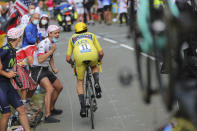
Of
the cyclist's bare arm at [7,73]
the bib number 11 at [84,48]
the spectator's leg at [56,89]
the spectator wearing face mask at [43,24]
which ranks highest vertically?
the spectator wearing face mask at [43,24]

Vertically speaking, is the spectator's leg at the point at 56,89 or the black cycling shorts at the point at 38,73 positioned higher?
the black cycling shorts at the point at 38,73

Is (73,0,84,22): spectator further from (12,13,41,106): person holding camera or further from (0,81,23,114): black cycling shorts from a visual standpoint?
(0,81,23,114): black cycling shorts

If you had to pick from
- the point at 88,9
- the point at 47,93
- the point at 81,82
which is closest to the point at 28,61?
the point at 47,93

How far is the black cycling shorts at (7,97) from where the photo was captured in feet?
21.5

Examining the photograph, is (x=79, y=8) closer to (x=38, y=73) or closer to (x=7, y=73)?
(x=38, y=73)

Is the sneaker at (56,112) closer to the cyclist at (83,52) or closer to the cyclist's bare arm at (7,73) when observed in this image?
the cyclist at (83,52)

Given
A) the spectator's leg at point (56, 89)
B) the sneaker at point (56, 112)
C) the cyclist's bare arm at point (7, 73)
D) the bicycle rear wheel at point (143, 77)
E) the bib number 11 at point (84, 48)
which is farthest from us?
the sneaker at point (56, 112)

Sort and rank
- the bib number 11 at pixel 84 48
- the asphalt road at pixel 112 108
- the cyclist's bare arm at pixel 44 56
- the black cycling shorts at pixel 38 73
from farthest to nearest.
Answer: the black cycling shorts at pixel 38 73 < the cyclist's bare arm at pixel 44 56 < the asphalt road at pixel 112 108 < the bib number 11 at pixel 84 48

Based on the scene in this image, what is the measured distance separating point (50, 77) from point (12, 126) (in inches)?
54.5

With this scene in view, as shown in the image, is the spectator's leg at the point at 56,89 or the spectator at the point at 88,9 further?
the spectator at the point at 88,9

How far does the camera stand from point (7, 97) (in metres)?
6.65

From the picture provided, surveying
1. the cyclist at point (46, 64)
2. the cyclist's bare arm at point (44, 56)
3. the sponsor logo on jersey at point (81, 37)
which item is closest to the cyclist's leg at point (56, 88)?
the cyclist at point (46, 64)

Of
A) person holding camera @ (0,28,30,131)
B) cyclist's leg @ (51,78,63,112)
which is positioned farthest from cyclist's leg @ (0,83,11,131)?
cyclist's leg @ (51,78,63,112)

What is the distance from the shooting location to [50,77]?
27.8 feet
